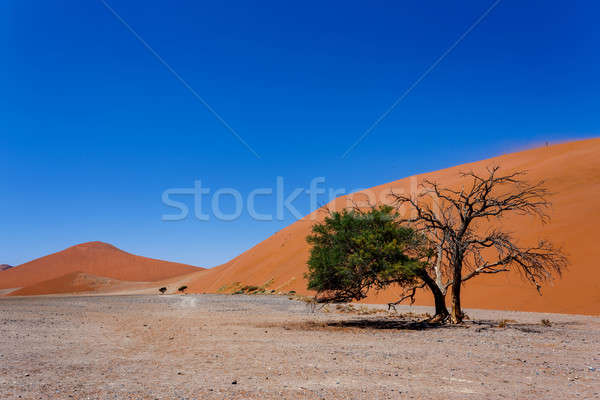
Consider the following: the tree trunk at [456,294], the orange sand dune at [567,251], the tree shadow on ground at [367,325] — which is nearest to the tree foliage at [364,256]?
the tree shadow on ground at [367,325]

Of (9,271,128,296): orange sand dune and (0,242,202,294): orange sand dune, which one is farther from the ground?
(0,242,202,294): orange sand dune

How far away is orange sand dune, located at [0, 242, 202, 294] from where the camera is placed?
92.4 metres

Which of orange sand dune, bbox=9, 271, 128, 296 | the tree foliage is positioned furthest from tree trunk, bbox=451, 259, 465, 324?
orange sand dune, bbox=9, 271, 128, 296

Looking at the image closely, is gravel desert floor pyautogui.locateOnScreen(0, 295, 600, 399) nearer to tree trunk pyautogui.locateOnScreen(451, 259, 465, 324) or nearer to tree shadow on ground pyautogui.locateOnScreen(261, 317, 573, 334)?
tree shadow on ground pyautogui.locateOnScreen(261, 317, 573, 334)

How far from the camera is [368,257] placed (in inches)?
533

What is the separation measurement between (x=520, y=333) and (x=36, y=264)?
115 metres

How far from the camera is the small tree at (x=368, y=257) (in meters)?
13.5

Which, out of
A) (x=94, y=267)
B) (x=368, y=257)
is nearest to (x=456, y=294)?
(x=368, y=257)

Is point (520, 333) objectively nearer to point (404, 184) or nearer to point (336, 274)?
point (336, 274)

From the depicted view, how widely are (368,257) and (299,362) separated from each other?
6407mm

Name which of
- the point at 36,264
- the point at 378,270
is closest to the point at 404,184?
the point at 378,270

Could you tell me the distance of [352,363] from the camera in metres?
7.65

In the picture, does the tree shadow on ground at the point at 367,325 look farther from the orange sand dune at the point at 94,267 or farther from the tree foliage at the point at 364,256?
the orange sand dune at the point at 94,267

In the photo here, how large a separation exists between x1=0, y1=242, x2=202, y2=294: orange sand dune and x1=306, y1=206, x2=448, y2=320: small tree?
280 feet
